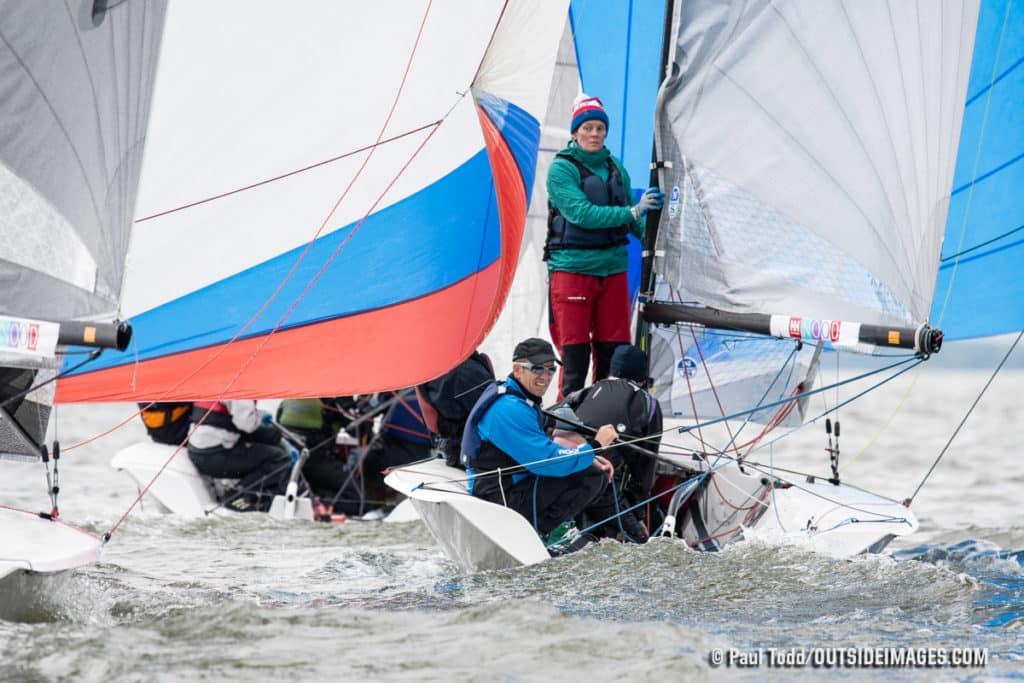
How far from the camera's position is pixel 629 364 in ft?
18.4

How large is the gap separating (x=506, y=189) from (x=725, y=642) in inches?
93.0

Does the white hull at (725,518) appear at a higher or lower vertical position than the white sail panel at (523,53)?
lower

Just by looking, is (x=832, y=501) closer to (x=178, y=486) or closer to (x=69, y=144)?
(x=69, y=144)

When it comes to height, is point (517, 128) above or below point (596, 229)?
above

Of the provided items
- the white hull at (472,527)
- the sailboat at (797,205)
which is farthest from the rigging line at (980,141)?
the white hull at (472,527)

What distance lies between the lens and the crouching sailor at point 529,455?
5.08 metres

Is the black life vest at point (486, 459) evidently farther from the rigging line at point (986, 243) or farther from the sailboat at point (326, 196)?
the rigging line at point (986, 243)

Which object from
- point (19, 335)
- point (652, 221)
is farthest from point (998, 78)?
point (19, 335)

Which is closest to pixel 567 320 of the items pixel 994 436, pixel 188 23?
pixel 188 23

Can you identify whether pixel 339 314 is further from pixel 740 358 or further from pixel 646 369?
pixel 740 358

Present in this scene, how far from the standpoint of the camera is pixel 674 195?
19.6 feet

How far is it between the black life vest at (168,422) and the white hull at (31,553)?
11.3 ft

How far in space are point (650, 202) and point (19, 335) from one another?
113 inches

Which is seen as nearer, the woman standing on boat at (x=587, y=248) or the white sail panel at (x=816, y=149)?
the white sail panel at (x=816, y=149)
